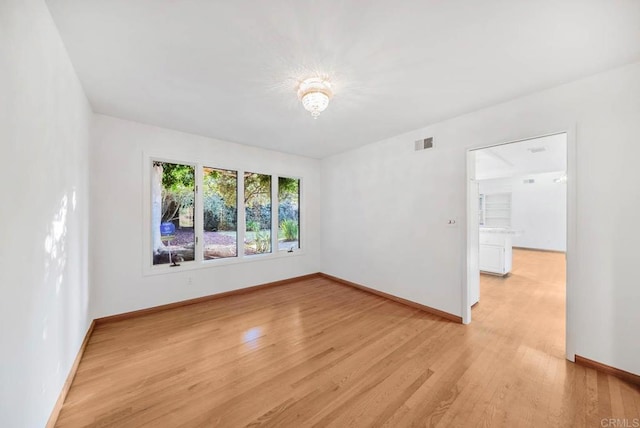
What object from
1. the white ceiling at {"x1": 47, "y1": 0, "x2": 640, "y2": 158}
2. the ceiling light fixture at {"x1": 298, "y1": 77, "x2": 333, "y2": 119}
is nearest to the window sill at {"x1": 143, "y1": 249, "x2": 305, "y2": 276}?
the white ceiling at {"x1": 47, "y1": 0, "x2": 640, "y2": 158}

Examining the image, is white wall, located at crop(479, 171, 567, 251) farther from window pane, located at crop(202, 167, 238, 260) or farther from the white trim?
window pane, located at crop(202, 167, 238, 260)

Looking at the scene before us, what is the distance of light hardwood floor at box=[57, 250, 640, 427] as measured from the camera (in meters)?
1.65

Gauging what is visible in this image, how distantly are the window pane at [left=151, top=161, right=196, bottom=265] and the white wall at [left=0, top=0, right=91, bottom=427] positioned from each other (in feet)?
4.39

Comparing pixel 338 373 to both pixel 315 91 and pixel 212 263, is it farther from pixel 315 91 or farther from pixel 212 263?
pixel 212 263

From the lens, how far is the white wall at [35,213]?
1052 mm

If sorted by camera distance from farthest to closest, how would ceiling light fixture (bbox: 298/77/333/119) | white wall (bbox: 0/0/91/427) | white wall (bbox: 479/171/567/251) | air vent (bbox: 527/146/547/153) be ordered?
white wall (bbox: 479/171/567/251)
air vent (bbox: 527/146/547/153)
ceiling light fixture (bbox: 298/77/333/119)
white wall (bbox: 0/0/91/427)

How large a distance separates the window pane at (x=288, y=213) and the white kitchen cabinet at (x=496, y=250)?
4059 mm

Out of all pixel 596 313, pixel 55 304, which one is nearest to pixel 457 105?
pixel 596 313

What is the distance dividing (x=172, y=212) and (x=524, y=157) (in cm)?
743

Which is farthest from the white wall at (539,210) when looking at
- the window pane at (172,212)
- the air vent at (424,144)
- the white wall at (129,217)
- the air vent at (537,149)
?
the window pane at (172,212)

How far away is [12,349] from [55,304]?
72cm

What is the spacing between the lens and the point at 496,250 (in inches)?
195

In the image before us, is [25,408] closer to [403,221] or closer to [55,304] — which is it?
[55,304]

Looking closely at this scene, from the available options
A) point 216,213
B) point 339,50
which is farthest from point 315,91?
point 216,213
